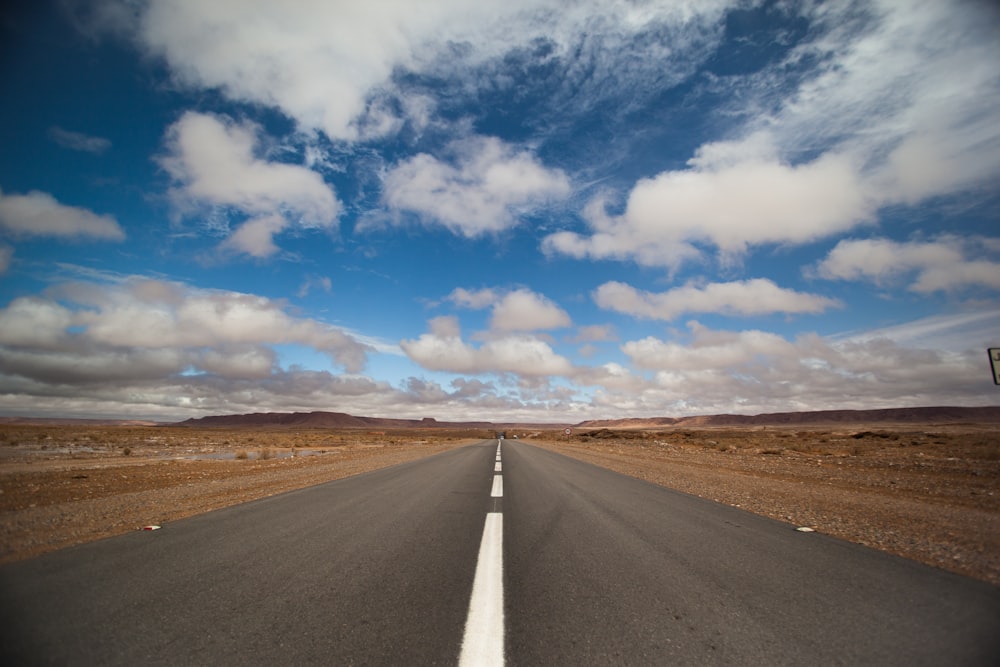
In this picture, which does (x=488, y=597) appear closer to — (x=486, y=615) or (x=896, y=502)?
(x=486, y=615)

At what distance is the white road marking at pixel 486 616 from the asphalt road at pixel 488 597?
53 mm

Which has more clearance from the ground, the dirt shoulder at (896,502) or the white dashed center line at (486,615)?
the white dashed center line at (486,615)

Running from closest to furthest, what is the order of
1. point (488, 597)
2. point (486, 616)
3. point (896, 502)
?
point (486, 616) → point (488, 597) → point (896, 502)

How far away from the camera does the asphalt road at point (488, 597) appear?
9.56 feet

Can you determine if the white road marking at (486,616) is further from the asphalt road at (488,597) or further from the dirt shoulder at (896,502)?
the dirt shoulder at (896,502)

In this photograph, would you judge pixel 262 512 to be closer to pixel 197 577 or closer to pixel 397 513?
pixel 397 513

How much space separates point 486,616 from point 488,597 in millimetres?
424

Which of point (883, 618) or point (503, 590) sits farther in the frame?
point (503, 590)

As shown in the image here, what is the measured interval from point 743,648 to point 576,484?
973cm

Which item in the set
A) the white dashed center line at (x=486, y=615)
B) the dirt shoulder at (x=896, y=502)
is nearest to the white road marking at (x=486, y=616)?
the white dashed center line at (x=486, y=615)

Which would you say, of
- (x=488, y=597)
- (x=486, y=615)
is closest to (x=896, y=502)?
(x=488, y=597)

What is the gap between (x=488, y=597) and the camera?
3822 millimetres

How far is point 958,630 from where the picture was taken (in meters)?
3.21

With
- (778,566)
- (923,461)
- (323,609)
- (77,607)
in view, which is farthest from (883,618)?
(923,461)
